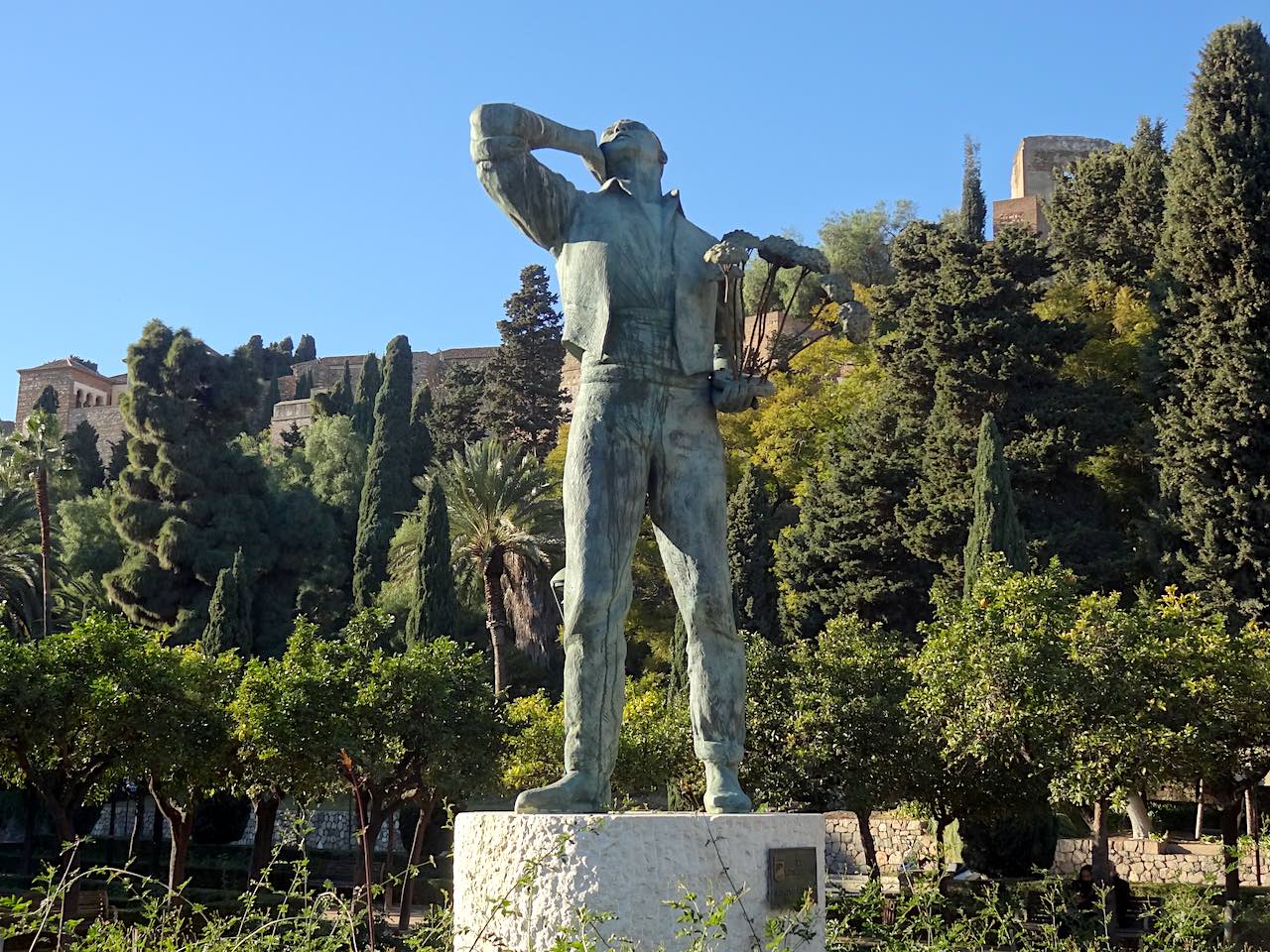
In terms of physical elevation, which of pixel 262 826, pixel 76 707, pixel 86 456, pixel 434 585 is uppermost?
pixel 86 456

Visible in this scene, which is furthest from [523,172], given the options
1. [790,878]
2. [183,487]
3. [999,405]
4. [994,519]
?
[183,487]

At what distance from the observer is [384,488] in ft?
144

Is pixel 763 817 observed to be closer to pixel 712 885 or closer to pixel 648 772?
pixel 712 885

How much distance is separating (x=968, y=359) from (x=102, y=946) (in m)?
29.7

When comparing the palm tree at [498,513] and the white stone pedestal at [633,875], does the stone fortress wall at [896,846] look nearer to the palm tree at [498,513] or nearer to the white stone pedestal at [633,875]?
the palm tree at [498,513]

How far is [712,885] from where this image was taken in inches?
180

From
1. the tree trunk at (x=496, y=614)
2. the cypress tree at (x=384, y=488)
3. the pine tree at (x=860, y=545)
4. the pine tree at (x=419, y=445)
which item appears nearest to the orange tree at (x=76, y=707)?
the tree trunk at (x=496, y=614)

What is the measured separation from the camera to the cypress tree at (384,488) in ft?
136

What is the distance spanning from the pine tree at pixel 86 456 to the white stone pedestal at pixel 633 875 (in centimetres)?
5395

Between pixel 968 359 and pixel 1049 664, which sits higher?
pixel 968 359

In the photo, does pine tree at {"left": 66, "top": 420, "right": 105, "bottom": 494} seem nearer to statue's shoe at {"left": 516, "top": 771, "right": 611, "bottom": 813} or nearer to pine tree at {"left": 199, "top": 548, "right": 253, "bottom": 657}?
pine tree at {"left": 199, "top": 548, "right": 253, "bottom": 657}

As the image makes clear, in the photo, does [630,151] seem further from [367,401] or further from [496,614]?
[367,401]

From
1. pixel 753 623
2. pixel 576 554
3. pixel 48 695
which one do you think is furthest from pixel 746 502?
pixel 576 554

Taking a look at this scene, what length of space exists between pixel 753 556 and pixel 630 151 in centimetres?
2836
